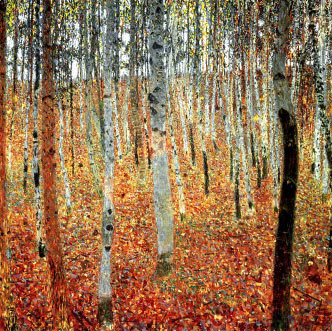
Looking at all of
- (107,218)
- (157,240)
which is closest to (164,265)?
(157,240)

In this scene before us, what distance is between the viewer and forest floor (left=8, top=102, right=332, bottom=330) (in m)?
5.93

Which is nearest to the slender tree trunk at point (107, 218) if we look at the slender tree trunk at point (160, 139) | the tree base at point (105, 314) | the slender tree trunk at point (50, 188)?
the tree base at point (105, 314)

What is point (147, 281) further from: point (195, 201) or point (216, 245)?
point (195, 201)

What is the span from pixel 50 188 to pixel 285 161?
4002mm

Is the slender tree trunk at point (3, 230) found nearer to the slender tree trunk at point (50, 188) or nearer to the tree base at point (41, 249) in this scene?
the slender tree trunk at point (50, 188)

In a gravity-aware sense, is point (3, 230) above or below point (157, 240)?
above

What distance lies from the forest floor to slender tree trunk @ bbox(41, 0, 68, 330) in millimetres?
652

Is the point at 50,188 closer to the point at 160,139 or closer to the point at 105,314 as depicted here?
the point at 105,314

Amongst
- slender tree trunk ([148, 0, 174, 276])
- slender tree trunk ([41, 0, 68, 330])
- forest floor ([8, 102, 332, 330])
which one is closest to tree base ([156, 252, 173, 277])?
slender tree trunk ([148, 0, 174, 276])

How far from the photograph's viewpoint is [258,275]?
738 cm

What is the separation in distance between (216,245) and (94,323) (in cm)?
486

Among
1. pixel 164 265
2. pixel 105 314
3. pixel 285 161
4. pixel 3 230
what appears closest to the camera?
pixel 3 230

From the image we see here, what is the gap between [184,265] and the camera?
8.04 metres

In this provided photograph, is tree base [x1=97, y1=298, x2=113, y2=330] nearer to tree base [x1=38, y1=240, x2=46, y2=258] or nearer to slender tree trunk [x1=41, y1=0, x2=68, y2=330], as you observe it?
slender tree trunk [x1=41, y1=0, x2=68, y2=330]
